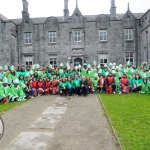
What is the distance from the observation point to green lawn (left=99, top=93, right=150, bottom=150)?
A: 5913 mm

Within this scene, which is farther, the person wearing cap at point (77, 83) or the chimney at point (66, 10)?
the chimney at point (66, 10)

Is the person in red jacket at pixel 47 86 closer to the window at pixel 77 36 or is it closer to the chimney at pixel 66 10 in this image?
the window at pixel 77 36

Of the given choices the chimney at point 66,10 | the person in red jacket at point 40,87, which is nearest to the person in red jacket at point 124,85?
the person in red jacket at point 40,87

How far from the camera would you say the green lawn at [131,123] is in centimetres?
591

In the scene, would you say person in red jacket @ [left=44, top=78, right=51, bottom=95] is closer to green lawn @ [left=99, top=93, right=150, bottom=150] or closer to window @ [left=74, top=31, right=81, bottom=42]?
green lawn @ [left=99, top=93, right=150, bottom=150]

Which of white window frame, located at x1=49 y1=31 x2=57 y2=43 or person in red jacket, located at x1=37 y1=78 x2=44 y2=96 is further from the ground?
white window frame, located at x1=49 y1=31 x2=57 y2=43

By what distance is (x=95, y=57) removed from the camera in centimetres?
2962

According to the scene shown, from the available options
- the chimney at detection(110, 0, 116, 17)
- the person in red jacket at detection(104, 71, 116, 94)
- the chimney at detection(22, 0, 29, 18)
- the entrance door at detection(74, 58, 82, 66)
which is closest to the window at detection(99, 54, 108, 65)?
the entrance door at detection(74, 58, 82, 66)

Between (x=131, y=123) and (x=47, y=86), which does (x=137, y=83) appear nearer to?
(x=47, y=86)

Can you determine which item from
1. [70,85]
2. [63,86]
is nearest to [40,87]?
[63,86]

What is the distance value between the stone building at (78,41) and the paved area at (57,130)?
1986cm

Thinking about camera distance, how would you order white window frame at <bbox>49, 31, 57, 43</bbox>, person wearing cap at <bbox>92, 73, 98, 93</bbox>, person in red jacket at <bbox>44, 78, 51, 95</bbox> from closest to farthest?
1. person in red jacket at <bbox>44, 78, 51, 95</bbox>
2. person wearing cap at <bbox>92, 73, 98, 93</bbox>
3. white window frame at <bbox>49, 31, 57, 43</bbox>

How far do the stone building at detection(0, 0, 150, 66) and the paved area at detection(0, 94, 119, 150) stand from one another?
1986 cm

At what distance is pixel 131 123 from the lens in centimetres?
781
